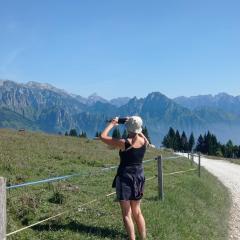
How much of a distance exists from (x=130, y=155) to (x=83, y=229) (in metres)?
2.14

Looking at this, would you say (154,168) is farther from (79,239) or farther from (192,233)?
(79,239)

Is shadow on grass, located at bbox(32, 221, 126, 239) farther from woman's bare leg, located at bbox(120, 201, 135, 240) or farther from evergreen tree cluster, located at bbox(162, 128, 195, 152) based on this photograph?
evergreen tree cluster, located at bbox(162, 128, 195, 152)

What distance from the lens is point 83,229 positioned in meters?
11.2

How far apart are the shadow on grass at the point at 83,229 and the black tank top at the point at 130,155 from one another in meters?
1.74

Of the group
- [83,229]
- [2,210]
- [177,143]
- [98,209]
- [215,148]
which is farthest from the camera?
[177,143]

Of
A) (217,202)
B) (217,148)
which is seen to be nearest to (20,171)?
(217,202)

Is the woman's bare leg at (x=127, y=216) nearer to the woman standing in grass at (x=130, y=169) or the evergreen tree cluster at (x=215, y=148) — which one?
the woman standing in grass at (x=130, y=169)

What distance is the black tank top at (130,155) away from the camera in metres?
10.1

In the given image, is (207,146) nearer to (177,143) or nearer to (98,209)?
(177,143)

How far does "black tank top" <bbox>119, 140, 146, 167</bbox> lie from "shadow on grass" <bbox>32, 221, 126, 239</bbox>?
5.71ft

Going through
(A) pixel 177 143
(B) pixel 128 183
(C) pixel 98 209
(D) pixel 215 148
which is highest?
(A) pixel 177 143

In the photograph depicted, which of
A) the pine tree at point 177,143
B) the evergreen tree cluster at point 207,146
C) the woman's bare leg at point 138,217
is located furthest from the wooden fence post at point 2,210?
the pine tree at point 177,143

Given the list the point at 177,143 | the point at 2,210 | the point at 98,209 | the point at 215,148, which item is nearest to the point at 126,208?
the point at 2,210

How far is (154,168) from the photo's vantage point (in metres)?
28.9
